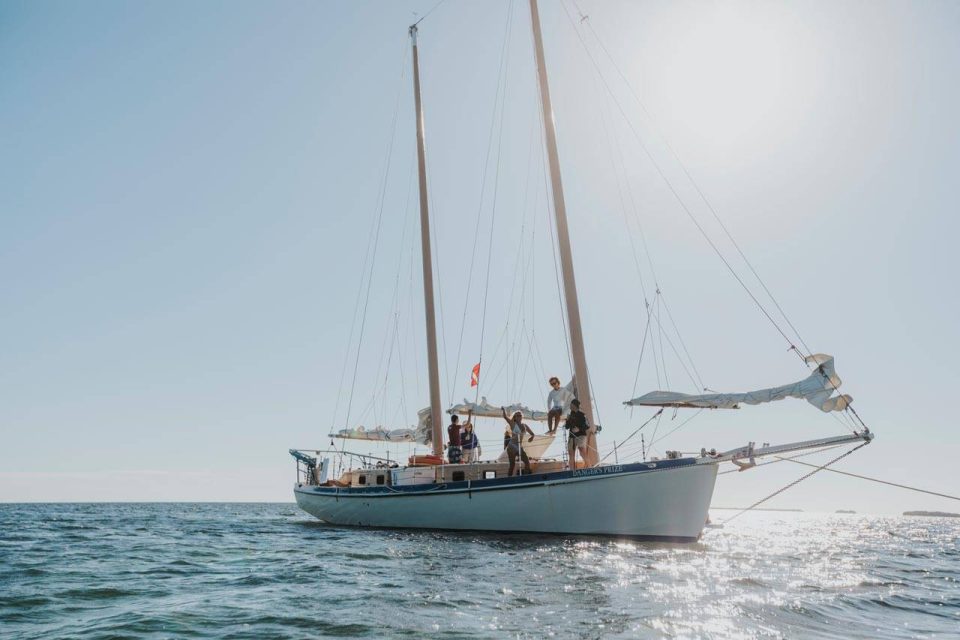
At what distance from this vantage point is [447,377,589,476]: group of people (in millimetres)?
18969

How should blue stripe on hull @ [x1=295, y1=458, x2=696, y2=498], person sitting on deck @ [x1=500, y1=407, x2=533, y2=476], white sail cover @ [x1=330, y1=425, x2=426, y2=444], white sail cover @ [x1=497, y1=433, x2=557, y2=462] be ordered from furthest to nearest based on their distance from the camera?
1. white sail cover @ [x1=330, y1=425, x2=426, y2=444]
2. white sail cover @ [x1=497, y1=433, x2=557, y2=462]
3. person sitting on deck @ [x1=500, y1=407, x2=533, y2=476]
4. blue stripe on hull @ [x1=295, y1=458, x2=696, y2=498]

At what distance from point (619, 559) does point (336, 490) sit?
15751 mm

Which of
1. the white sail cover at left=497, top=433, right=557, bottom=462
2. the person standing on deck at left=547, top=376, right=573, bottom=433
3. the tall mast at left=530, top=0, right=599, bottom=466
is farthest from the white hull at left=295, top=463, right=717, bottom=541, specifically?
the white sail cover at left=497, top=433, right=557, bottom=462

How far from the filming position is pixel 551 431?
19453mm

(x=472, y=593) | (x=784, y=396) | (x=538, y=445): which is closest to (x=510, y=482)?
(x=538, y=445)

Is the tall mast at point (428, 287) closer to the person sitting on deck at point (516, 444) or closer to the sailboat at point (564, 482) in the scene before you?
the sailboat at point (564, 482)

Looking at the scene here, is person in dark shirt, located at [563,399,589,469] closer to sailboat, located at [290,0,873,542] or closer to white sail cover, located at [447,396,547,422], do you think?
sailboat, located at [290,0,873,542]

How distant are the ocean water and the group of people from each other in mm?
3318

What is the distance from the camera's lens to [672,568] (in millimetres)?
12188

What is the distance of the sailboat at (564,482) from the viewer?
54.4 feet

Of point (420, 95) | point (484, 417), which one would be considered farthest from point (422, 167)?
point (484, 417)

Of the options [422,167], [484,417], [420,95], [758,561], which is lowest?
[758,561]

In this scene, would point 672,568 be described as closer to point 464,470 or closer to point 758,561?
point 758,561

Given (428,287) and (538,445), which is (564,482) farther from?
(428,287)
